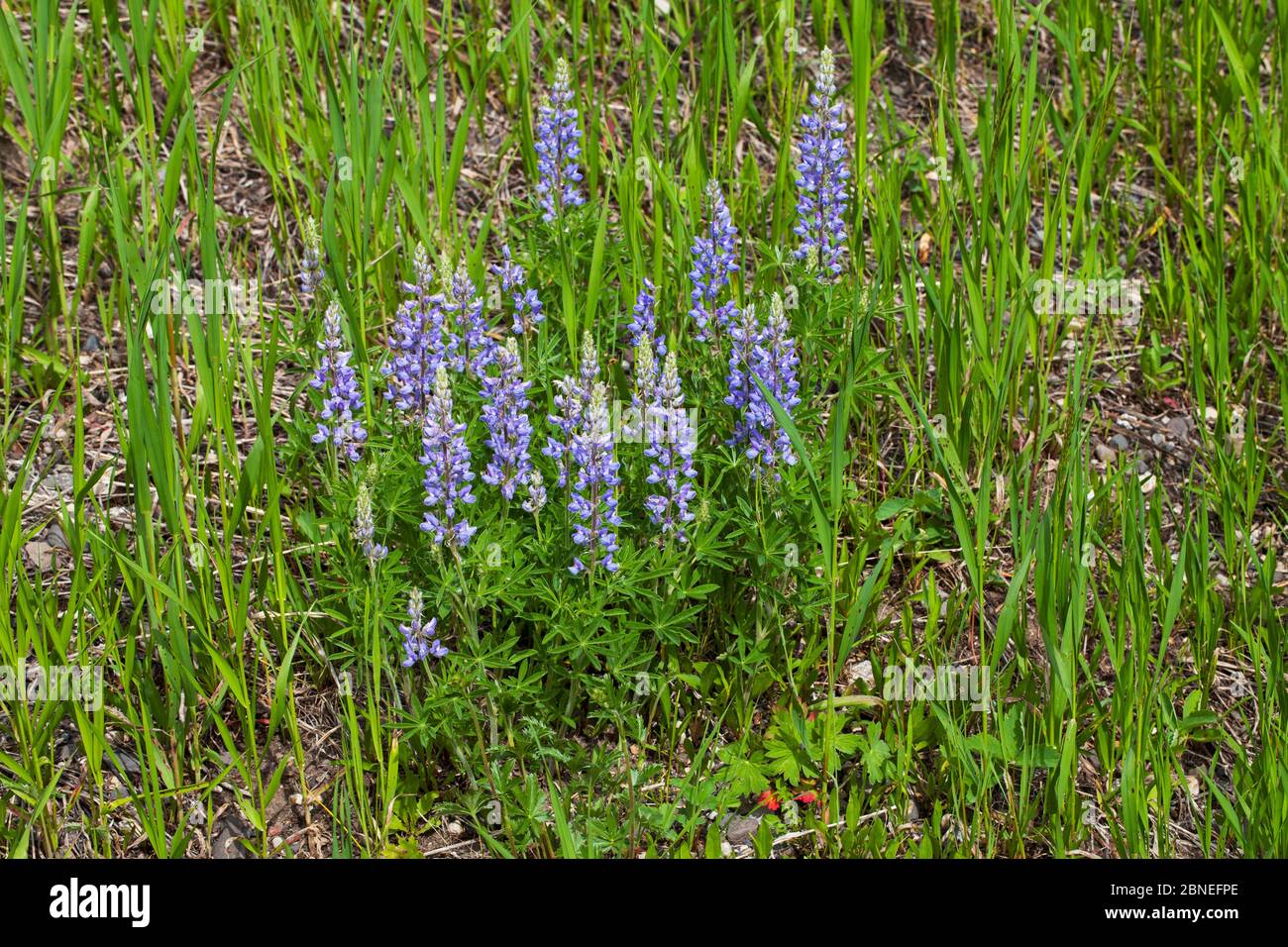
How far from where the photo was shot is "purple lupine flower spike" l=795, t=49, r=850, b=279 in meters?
4.06

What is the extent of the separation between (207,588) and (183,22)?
2691 mm

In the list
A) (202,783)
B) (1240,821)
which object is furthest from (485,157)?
(1240,821)

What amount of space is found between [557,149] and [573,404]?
1179 mm

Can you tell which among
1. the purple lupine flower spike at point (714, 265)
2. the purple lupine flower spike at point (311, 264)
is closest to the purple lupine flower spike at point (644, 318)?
the purple lupine flower spike at point (714, 265)

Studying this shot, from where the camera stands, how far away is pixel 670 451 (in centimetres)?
351

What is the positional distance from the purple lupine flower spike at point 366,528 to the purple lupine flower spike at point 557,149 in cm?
134

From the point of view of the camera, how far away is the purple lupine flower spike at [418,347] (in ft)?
12.0

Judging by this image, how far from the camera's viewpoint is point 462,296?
3771 millimetres

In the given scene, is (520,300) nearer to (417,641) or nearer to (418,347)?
(418,347)

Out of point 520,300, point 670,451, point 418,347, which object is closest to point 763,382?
point 670,451

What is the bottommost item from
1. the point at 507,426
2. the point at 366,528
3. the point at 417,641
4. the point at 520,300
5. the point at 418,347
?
the point at 417,641

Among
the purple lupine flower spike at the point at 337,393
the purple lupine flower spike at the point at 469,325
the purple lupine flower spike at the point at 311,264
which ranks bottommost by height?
the purple lupine flower spike at the point at 337,393

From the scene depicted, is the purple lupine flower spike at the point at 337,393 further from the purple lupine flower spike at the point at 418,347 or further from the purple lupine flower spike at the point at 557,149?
the purple lupine flower spike at the point at 557,149

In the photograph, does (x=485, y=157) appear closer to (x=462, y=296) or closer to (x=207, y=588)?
(x=462, y=296)
